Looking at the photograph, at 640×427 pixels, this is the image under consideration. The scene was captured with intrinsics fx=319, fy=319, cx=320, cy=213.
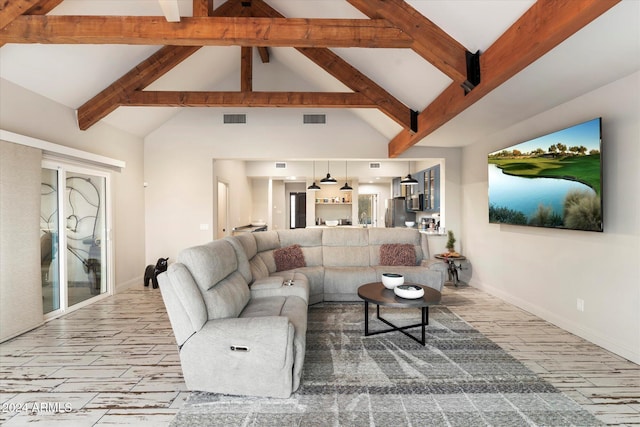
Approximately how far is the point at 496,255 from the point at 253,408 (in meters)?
4.31

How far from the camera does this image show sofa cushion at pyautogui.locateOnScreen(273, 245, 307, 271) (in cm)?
475

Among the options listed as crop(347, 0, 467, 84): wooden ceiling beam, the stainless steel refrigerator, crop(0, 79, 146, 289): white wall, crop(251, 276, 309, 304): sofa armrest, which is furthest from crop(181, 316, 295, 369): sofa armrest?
the stainless steel refrigerator

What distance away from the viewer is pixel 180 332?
2289 millimetres

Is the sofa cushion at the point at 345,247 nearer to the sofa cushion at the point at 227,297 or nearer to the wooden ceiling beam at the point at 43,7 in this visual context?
the sofa cushion at the point at 227,297

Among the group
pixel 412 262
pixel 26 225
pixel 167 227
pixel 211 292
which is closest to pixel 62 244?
pixel 26 225

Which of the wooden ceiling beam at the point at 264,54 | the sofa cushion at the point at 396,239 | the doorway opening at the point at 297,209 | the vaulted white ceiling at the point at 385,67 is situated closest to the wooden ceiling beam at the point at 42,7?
the vaulted white ceiling at the point at 385,67

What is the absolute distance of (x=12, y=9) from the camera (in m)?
2.84

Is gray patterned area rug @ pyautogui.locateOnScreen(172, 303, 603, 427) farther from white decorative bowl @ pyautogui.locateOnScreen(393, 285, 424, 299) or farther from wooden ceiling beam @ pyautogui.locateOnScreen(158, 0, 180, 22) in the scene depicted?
wooden ceiling beam @ pyautogui.locateOnScreen(158, 0, 180, 22)

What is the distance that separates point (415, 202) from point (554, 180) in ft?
14.5

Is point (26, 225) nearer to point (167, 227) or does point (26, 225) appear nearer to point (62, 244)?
point (62, 244)

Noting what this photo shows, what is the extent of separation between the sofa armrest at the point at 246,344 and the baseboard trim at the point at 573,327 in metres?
3.06

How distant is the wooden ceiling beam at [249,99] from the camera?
484 centimetres

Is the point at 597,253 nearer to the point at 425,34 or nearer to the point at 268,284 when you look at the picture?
the point at 425,34

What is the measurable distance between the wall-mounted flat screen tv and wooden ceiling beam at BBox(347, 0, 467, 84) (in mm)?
1365
